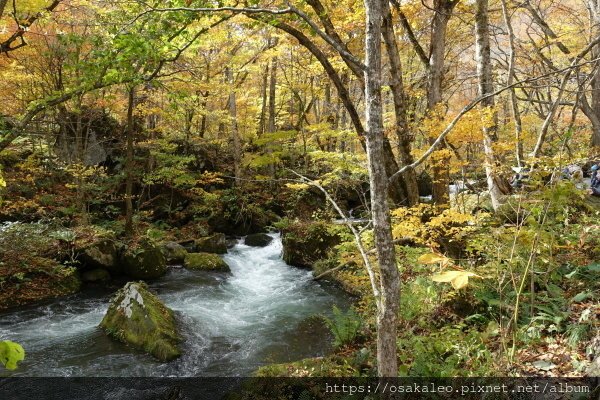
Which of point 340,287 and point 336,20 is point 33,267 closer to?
point 340,287

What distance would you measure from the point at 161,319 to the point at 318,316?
10.6ft

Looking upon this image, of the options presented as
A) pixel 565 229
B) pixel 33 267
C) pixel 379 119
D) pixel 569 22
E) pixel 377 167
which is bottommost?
pixel 33 267

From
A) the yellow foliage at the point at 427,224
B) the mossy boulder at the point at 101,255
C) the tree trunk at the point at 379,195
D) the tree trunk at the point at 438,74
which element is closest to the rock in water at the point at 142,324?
the mossy boulder at the point at 101,255

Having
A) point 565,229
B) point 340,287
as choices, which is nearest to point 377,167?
point 565,229

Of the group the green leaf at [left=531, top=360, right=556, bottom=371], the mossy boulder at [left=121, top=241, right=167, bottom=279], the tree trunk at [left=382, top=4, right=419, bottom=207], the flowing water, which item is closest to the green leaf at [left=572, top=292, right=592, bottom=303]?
the green leaf at [left=531, top=360, right=556, bottom=371]

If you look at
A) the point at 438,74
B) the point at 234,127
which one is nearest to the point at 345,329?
the point at 438,74

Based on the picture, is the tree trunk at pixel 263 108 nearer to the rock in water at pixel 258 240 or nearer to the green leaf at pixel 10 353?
the rock in water at pixel 258 240

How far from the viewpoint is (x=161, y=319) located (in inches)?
291

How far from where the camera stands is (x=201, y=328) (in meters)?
7.99

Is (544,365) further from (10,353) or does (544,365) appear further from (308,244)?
(308,244)

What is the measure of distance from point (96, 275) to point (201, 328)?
4.65 metres

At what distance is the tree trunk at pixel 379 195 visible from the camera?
276cm

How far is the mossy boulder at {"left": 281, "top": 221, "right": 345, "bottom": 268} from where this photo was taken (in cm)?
1272

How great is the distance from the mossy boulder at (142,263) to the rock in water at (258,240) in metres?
4.21
